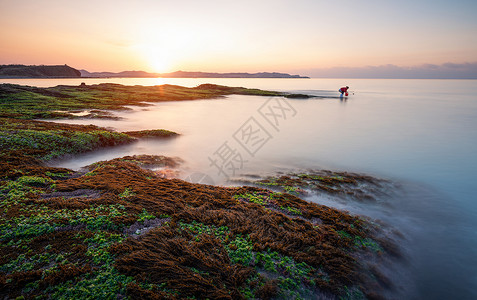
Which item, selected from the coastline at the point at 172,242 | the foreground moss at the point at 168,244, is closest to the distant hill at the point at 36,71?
the coastline at the point at 172,242

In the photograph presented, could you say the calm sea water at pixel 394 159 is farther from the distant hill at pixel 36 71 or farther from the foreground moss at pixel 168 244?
the distant hill at pixel 36 71

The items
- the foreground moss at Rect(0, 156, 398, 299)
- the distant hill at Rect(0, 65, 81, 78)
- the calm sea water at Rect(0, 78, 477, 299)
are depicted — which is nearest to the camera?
the foreground moss at Rect(0, 156, 398, 299)

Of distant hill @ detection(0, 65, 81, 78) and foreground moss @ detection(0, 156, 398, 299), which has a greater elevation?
distant hill @ detection(0, 65, 81, 78)

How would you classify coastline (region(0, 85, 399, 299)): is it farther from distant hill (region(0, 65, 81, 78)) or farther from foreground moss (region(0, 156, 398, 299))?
distant hill (region(0, 65, 81, 78))

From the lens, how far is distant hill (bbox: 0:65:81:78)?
447ft

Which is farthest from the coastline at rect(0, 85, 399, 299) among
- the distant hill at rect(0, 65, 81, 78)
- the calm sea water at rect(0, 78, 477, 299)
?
the distant hill at rect(0, 65, 81, 78)

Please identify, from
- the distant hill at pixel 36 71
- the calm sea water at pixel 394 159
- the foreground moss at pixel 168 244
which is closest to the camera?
the foreground moss at pixel 168 244

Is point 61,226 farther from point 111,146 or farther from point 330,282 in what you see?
point 111,146

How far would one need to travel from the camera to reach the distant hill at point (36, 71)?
136 m

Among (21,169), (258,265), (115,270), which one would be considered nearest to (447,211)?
(258,265)

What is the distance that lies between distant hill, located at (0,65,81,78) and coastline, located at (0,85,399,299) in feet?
596

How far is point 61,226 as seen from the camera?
6012mm

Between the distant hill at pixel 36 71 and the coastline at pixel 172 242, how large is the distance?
182 meters

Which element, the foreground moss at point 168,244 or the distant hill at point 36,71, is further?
the distant hill at point 36,71
